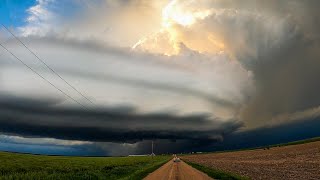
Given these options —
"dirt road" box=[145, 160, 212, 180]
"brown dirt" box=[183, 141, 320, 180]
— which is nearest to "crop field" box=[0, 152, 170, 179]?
"dirt road" box=[145, 160, 212, 180]

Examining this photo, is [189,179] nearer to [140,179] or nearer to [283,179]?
[140,179]

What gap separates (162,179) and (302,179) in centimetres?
1675

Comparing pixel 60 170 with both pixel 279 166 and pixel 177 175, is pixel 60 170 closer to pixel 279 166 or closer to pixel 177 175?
pixel 177 175

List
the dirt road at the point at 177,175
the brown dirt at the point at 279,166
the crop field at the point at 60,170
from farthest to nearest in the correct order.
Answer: the brown dirt at the point at 279,166 < the dirt road at the point at 177,175 < the crop field at the point at 60,170

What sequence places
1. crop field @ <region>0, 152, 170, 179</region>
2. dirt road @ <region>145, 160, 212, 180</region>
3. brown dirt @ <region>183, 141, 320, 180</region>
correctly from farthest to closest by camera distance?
brown dirt @ <region>183, 141, 320, 180</region> < dirt road @ <region>145, 160, 212, 180</region> < crop field @ <region>0, 152, 170, 179</region>

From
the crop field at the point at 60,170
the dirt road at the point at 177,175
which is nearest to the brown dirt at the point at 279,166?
the dirt road at the point at 177,175

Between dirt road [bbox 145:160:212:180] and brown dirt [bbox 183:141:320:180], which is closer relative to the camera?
dirt road [bbox 145:160:212:180]

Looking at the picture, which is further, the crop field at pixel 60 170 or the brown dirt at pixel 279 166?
the brown dirt at pixel 279 166

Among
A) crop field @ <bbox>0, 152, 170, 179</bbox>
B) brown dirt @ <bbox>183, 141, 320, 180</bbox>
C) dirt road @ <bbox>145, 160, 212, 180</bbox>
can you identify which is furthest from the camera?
brown dirt @ <bbox>183, 141, 320, 180</bbox>

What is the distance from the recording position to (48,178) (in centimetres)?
3553

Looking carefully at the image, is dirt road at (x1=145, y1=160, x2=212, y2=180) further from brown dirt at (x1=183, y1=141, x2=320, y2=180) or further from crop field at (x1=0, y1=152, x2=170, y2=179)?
brown dirt at (x1=183, y1=141, x2=320, y2=180)

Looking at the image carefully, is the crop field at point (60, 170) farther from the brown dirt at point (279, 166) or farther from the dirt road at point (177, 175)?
the brown dirt at point (279, 166)

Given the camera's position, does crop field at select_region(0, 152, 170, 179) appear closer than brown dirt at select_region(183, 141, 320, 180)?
Yes

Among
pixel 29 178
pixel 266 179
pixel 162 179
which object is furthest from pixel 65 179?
pixel 266 179
